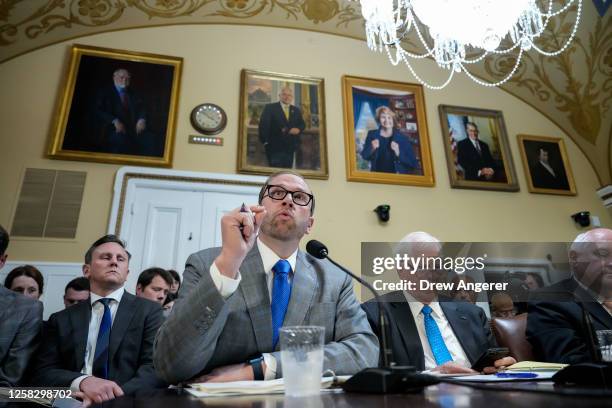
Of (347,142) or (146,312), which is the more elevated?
(347,142)

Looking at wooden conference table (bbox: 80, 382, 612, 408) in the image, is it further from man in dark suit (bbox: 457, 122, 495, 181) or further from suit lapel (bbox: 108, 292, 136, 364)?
man in dark suit (bbox: 457, 122, 495, 181)

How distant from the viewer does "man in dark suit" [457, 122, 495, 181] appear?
15.9ft

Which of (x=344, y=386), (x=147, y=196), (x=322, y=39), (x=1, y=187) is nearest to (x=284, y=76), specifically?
(x=322, y=39)

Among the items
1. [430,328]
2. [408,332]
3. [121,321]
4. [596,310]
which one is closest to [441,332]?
[430,328]

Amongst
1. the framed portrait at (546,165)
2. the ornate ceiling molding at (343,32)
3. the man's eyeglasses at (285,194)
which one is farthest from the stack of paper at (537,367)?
the ornate ceiling molding at (343,32)

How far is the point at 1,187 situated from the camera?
372cm

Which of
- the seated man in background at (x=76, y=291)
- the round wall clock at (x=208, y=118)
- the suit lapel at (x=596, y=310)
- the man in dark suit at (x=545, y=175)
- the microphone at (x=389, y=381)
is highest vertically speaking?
the round wall clock at (x=208, y=118)

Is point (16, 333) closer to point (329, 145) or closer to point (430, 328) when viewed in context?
point (430, 328)

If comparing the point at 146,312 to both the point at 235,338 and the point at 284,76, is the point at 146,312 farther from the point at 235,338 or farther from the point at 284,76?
the point at 284,76

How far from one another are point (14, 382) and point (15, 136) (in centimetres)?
294

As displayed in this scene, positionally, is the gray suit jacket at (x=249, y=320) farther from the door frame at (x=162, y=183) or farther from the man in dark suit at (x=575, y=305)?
the door frame at (x=162, y=183)

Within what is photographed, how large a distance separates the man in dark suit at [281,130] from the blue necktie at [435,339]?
2562 millimetres

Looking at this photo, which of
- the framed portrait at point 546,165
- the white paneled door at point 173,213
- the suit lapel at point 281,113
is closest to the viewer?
the white paneled door at point 173,213

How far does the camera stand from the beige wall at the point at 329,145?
388 cm
